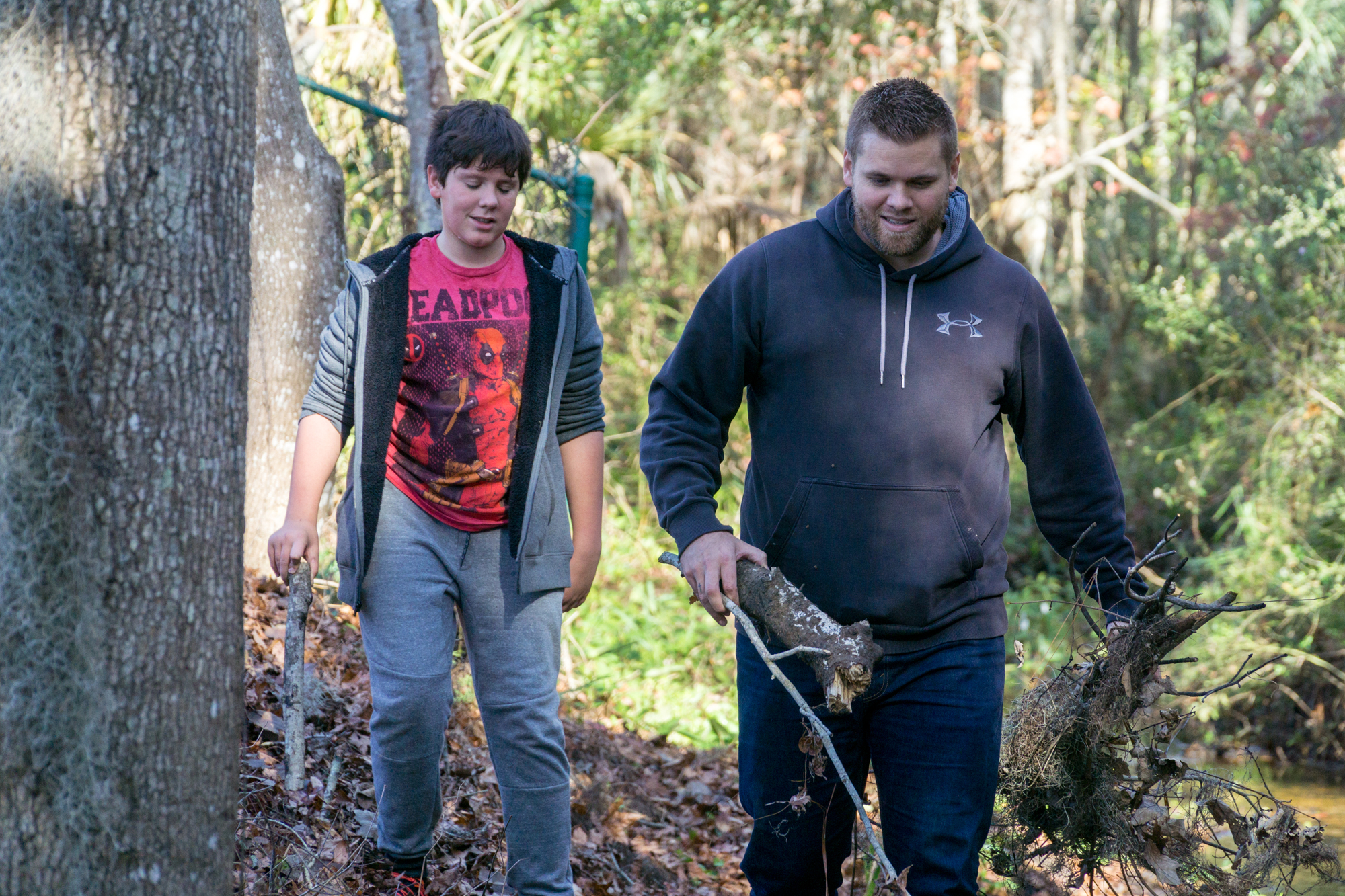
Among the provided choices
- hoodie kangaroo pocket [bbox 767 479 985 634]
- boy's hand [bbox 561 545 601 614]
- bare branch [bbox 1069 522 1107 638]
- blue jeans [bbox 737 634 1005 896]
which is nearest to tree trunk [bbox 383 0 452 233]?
boy's hand [bbox 561 545 601 614]

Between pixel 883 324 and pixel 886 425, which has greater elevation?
pixel 883 324

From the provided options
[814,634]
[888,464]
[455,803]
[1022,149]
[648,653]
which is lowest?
[648,653]

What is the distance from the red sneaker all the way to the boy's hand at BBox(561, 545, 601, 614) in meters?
0.84

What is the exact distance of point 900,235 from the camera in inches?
122

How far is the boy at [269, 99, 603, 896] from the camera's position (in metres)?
3.19

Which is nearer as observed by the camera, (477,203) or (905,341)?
(905,341)

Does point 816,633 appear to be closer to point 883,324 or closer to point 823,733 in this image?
point 823,733

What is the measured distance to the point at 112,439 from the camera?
220 cm

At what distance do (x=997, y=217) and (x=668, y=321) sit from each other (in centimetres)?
398

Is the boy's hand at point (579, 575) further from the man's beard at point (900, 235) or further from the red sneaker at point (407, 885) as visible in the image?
the man's beard at point (900, 235)

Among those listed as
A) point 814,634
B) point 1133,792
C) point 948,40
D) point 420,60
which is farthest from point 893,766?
point 948,40

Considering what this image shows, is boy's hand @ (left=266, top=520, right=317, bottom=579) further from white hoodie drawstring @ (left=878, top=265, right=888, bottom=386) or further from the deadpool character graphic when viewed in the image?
white hoodie drawstring @ (left=878, top=265, right=888, bottom=386)

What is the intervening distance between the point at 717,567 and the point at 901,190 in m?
1.07

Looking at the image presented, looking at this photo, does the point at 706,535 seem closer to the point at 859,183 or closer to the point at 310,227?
the point at 859,183
